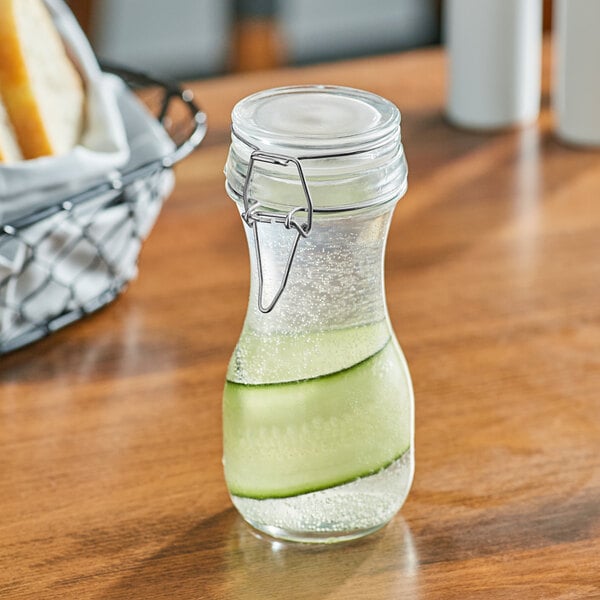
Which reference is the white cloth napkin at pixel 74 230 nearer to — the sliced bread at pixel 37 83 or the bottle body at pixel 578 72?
the sliced bread at pixel 37 83

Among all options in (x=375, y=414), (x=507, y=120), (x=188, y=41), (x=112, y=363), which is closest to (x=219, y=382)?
(x=112, y=363)

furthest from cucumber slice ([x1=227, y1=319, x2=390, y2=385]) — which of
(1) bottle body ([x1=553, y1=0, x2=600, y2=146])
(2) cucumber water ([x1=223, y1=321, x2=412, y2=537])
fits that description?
(1) bottle body ([x1=553, y1=0, x2=600, y2=146])

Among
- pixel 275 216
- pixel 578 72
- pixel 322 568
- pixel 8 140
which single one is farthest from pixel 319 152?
pixel 578 72

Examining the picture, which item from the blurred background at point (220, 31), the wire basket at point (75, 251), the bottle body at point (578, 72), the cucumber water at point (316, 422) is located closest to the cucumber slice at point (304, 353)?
the cucumber water at point (316, 422)

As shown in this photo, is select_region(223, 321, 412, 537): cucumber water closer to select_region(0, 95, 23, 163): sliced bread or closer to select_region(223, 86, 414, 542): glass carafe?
select_region(223, 86, 414, 542): glass carafe

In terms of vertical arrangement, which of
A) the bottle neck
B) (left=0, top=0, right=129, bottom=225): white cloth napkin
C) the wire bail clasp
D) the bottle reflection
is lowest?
the bottle reflection

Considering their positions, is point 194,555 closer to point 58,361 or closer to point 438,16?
point 58,361
